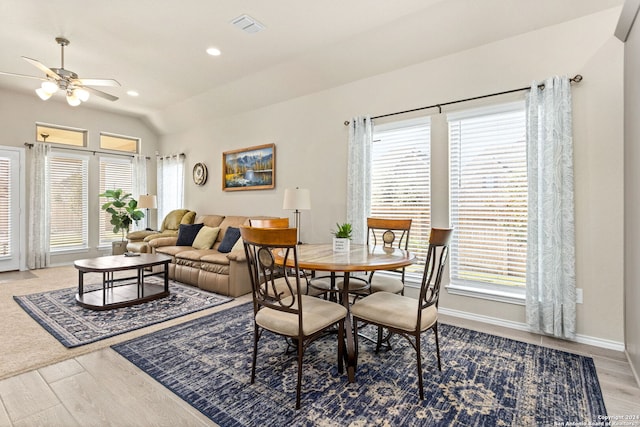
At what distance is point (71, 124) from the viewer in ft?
19.6

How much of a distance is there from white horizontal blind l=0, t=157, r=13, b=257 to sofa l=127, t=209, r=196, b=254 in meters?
1.83

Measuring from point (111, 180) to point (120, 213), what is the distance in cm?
87

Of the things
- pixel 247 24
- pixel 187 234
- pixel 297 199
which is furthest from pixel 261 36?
pixel 187 234

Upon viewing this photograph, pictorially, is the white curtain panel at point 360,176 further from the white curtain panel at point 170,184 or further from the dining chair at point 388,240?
the white curtain panel at point 170,184

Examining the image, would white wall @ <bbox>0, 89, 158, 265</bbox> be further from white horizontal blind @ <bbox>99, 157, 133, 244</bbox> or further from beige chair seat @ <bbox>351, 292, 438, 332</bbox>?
beige chair seat @ <bbox>351, 292, 438, 332</bbox>

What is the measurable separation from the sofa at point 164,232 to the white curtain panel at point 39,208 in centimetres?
141


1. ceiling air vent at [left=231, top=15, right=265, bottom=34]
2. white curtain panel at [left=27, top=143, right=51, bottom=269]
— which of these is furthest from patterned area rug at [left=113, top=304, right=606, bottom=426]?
white curtain panel at [left=27, top=143, right=51, bottom=269]

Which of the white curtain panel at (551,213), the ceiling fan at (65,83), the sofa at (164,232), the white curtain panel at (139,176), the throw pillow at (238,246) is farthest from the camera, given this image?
the white curtain panel at (139,176)

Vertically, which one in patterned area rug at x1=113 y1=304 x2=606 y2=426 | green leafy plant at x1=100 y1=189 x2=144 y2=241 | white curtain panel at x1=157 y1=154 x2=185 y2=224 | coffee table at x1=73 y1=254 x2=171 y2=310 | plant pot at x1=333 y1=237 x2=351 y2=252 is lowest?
patterned area rug at x1=113 y1=304 x2=606 y2=426

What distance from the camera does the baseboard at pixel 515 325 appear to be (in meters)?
2.55

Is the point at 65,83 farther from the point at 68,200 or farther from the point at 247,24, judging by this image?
the point at 68,200

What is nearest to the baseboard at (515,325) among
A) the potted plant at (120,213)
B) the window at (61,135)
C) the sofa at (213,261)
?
the sofa at (213,261)

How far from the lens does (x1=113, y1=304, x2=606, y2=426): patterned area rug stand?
5.66 feet

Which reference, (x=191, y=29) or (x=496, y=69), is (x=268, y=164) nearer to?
(x=191, y=29)
